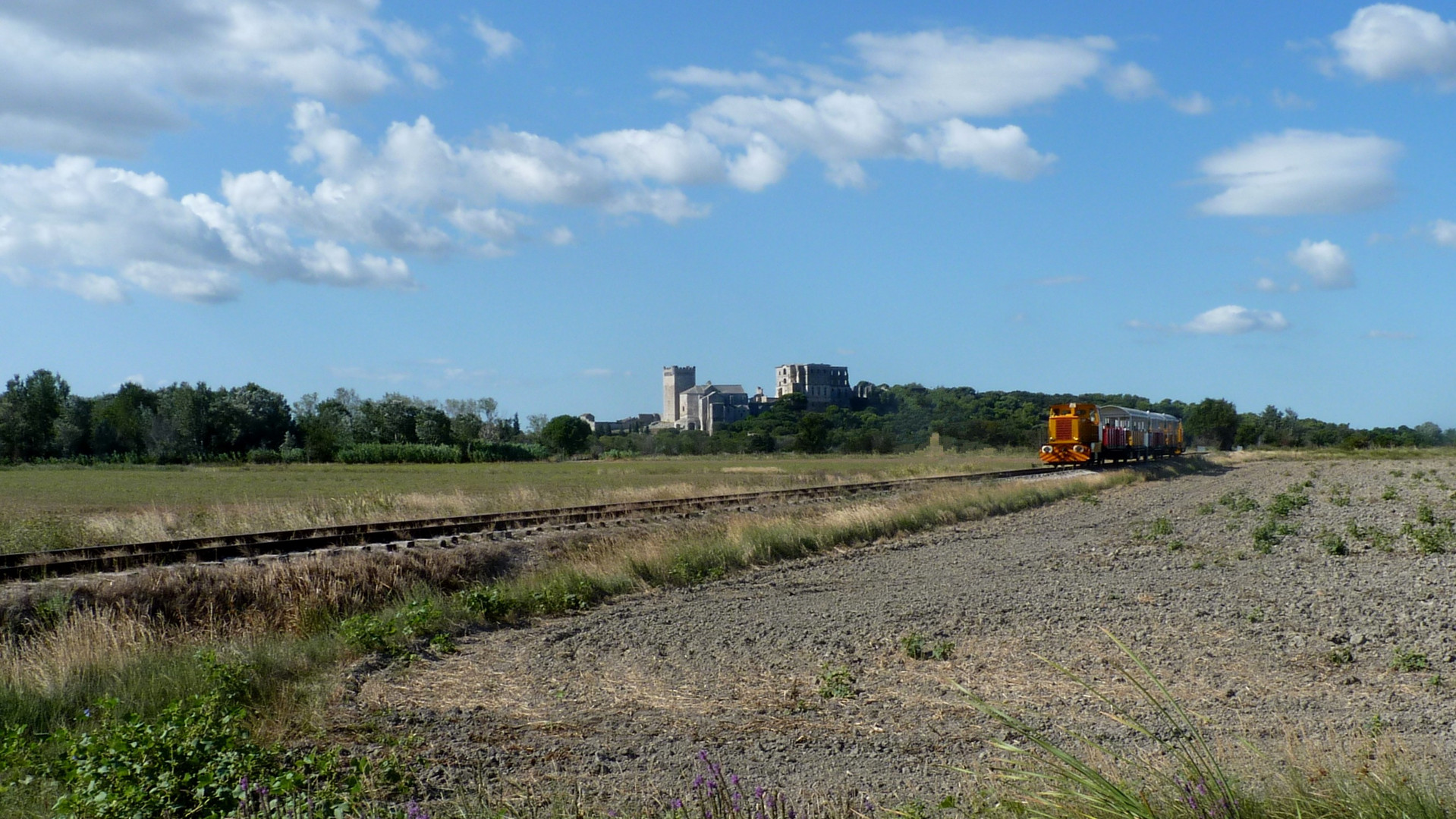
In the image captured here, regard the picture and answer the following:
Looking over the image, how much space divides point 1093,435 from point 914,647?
40532 mm

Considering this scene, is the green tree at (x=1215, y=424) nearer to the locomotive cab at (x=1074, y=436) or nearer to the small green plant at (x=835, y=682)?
the locomotive cab at (x=1074, y=436)

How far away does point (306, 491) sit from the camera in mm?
40281

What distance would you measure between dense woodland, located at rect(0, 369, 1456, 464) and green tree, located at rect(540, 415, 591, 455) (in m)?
0.14

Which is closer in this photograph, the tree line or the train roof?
the train roof

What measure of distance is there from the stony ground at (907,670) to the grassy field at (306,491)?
11.9 metres

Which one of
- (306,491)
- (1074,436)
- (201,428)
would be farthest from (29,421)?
(1074,436)

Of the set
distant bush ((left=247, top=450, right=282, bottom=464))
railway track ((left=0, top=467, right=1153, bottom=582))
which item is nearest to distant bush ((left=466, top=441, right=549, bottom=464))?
distant bush ((left=247, top=450, right=282, bottom=464))

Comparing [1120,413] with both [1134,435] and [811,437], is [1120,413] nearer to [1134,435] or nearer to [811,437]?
[1134,435]

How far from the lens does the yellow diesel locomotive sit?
46750 millimetres

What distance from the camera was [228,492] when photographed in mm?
38812

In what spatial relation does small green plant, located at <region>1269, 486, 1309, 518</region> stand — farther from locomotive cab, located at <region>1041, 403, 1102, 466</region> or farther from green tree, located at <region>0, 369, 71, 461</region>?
green tree, located at <region>0, 369, 71, 461</region>

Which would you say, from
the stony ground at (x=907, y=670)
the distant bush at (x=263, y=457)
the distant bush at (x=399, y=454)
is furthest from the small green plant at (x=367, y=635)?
the distant bush at (x=263, y=457)

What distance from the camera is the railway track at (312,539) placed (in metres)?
14.4

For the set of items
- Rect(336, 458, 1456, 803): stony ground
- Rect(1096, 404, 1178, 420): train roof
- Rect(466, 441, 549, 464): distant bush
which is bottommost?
Rect(336, 458, 1456, 803): stony ground
